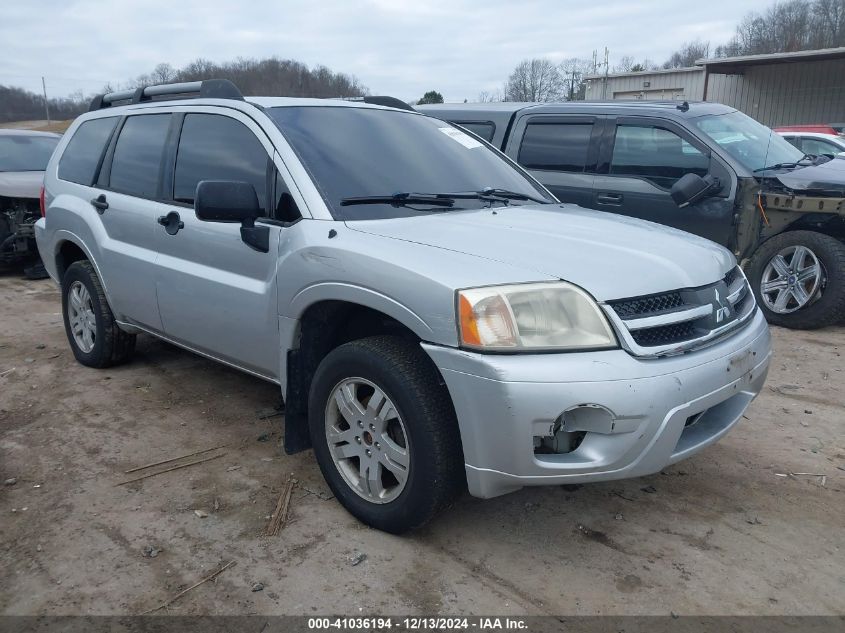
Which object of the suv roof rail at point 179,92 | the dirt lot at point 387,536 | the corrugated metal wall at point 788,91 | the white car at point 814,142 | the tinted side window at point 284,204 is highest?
the corrugated metal wall at point 788,91

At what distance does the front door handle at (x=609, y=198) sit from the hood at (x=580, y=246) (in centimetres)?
293

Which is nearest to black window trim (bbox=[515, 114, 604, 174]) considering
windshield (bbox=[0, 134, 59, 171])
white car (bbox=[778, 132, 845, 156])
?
windshield (bbox=[0, 134, 59, 171])

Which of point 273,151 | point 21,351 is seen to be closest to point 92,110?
point 21,351

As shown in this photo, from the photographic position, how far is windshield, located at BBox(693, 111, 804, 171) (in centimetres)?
608

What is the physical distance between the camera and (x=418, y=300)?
102 inches

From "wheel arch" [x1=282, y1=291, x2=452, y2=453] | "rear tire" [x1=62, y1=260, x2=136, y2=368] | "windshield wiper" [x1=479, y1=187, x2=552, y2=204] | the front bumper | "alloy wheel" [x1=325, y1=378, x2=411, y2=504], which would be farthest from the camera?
"rear tire" [x1=62, y1=260, x2=136, y2=368]

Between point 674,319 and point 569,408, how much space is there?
0.59m

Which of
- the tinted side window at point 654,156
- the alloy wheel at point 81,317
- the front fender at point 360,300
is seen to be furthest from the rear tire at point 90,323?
the tinted side window at point 654,156

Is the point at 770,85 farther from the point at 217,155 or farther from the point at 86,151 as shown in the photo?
the point at 217,155

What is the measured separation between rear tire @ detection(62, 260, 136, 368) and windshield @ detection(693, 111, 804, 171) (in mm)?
4914

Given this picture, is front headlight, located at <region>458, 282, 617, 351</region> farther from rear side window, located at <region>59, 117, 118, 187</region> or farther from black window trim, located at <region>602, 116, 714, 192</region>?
black window trim, located at <region>602, 116, 714, 192</region>

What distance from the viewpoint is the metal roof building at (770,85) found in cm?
2341

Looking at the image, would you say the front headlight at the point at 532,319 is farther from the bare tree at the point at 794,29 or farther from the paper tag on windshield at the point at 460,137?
the bare tree at the point at 794,29

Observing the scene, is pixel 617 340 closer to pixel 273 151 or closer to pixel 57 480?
pixel 273 151
